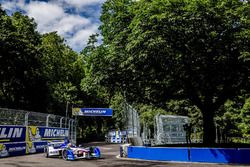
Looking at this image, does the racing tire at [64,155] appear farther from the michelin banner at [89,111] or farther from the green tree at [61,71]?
the green tree at [61,71]

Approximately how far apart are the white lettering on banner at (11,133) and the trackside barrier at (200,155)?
A: 32.4 feet

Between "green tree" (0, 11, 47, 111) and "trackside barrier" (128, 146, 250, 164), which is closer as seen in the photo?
"trackside barrier" (128, 146, 250, 164)

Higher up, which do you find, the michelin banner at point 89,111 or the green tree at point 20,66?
the green tree at point 20,66

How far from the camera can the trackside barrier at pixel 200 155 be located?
16.6m

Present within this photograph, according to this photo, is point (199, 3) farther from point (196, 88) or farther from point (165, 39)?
point (196, 88)

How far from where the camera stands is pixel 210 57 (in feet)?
61.5

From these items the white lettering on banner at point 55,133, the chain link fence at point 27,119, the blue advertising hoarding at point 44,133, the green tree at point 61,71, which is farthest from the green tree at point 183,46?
the green tree at point 61,71

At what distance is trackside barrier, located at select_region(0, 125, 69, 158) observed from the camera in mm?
22297

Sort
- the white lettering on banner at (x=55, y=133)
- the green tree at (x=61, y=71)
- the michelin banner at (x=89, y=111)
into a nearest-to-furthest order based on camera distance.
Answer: the white lettering on banner at (x=55, y=133) → the michelin banner at (x=89, y=111) → the green tree at (x=61, y=71)

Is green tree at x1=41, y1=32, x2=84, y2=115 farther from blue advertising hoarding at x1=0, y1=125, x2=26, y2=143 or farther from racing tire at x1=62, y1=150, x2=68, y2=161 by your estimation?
→ racing tire at x1=62, y1=150, x2=68, y2=161

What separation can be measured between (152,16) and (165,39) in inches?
→ 67.4

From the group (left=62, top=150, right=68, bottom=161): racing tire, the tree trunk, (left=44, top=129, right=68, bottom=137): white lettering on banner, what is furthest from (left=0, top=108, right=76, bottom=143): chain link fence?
the tree trunk

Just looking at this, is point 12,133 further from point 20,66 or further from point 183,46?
point 20,66

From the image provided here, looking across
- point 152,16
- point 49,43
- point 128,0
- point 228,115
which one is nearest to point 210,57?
point 152,16
